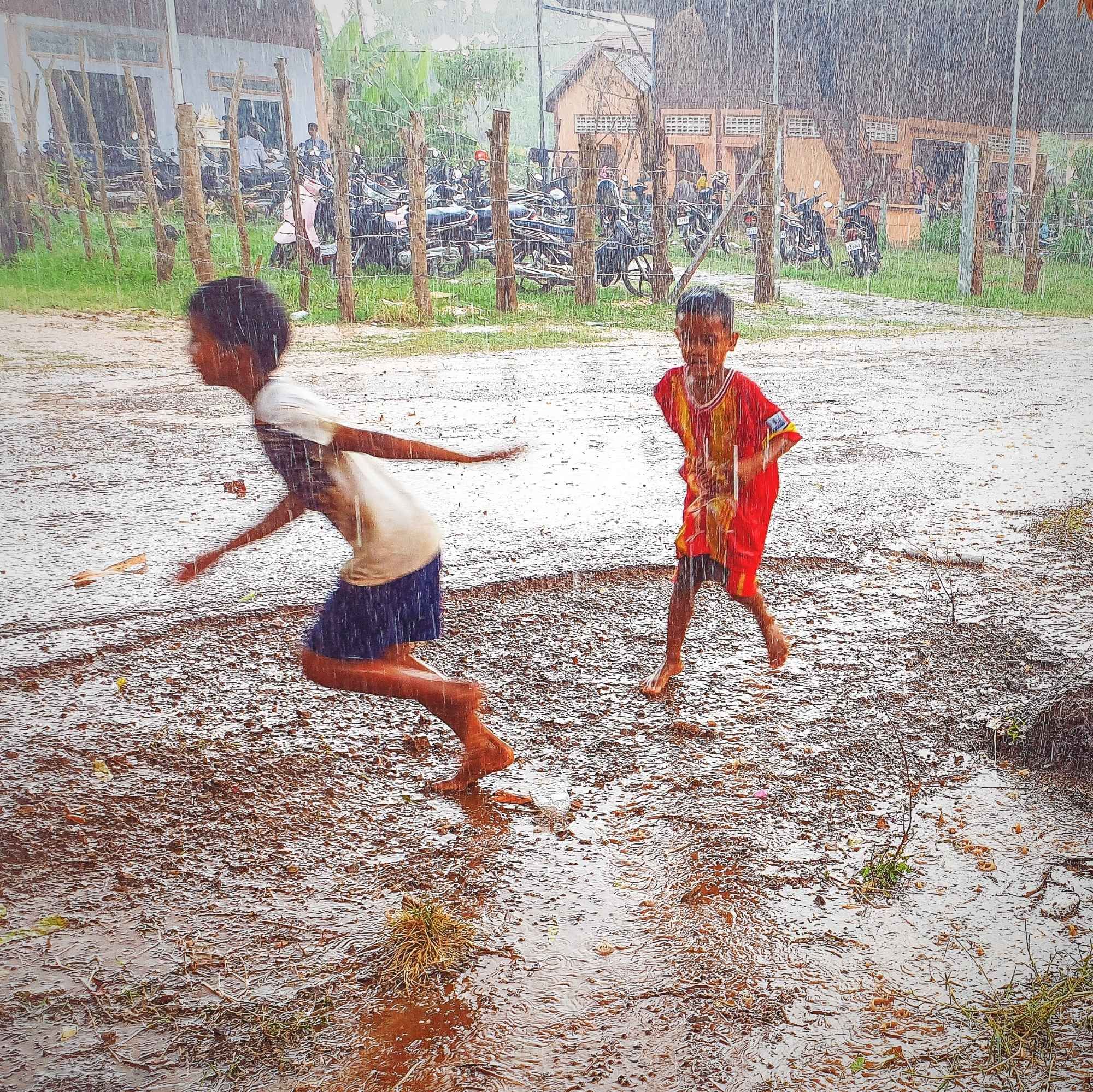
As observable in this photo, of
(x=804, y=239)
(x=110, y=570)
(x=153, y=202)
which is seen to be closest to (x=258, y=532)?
(x=110, y=570)

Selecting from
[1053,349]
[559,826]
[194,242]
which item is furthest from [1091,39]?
[559,826]

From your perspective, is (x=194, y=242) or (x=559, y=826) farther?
(x=194, y=242)

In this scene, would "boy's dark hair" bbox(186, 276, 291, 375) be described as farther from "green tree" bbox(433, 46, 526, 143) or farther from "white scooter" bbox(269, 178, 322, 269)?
"green tree" bbox(433, 46, 526, 143)

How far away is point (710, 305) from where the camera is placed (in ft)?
10.3

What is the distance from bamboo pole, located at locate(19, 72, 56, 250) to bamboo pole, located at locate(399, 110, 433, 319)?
5.55 metres

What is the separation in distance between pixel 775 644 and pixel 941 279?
17.4 m

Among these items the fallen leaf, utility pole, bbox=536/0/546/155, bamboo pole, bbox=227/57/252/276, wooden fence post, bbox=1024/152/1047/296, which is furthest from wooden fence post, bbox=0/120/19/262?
utility pole, bbox=536/0/546/155

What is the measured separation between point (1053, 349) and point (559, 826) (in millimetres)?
10831

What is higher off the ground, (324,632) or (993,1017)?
(324,632)

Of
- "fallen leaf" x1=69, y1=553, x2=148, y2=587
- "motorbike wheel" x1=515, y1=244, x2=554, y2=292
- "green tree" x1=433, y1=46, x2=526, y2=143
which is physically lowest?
"fallen leaf" x1=69, y1=553, x2=148, y2=587

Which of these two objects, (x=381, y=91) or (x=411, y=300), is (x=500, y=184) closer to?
(x=411, y=300)

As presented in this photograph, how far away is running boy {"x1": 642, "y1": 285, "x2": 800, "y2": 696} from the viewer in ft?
10.6

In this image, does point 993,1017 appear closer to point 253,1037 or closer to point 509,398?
point 253,1037

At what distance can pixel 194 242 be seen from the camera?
11.1 metres
